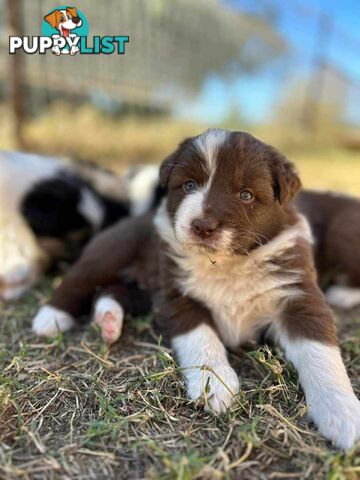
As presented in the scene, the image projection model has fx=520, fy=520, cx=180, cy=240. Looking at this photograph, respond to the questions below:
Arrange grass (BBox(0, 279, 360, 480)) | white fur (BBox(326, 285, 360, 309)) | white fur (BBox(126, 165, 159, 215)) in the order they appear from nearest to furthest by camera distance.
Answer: grass (BBox(0, 279, 360, 480)), white fur (BBox(326, 285, 360, 309)), white fur (BBox(126, 165, 159, 215))

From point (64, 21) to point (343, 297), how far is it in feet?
13.5

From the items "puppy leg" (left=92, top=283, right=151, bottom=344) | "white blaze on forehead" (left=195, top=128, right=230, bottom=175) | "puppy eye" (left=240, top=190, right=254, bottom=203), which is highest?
"white blaze on forehead" (left=195, top=128, right=230, bottom=175)

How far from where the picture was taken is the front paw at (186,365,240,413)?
2.89 metres

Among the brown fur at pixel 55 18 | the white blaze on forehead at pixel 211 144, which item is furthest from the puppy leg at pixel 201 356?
the brown fur at pixel 55 18

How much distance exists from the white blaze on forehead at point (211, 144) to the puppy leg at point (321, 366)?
3.59 ft

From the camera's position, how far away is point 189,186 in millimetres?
3504

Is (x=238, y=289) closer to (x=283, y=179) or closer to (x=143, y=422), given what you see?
(x=283, y=179)

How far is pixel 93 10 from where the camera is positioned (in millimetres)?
8375

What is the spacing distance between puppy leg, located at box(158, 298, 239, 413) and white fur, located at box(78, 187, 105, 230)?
7.40 feet

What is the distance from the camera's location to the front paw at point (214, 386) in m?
2.89

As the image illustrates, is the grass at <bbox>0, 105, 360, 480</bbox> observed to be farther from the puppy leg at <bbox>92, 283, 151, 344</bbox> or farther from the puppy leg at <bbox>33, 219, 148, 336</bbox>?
the puppy leg at <bbox>33, 219, 148, 336</bbox>

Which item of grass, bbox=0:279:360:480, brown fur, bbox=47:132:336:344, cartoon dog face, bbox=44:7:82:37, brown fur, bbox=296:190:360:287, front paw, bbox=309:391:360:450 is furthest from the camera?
cartoon dog face, bbox=44:7:82:37

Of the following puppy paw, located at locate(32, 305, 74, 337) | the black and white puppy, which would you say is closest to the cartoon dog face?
the black and white puppy

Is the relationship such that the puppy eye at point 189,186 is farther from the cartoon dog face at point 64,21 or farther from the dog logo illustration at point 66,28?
Answer: the cartoon dog face at point 64,21
